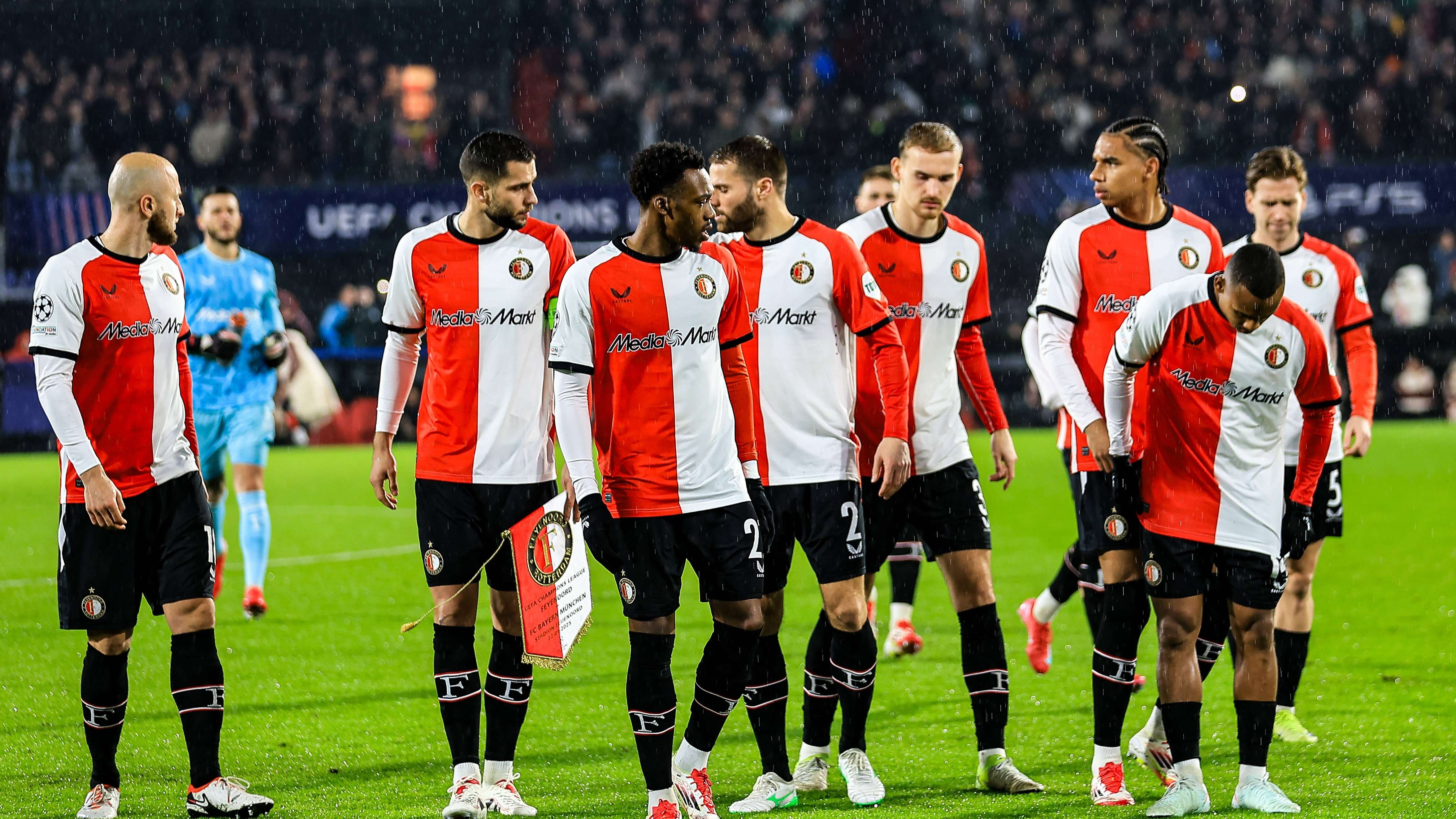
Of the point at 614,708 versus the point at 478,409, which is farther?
the point at 614,708

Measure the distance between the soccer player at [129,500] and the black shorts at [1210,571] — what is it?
2825 mm

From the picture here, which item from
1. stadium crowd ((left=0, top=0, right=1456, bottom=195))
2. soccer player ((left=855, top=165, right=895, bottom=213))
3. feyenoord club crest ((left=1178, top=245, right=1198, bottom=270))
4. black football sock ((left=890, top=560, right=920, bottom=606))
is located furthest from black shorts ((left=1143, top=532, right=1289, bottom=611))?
stadium crowd ((left=0, top=0, right=1456, bottom=195))

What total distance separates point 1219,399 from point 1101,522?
22.8 inches

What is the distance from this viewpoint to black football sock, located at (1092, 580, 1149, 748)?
4.98 metres

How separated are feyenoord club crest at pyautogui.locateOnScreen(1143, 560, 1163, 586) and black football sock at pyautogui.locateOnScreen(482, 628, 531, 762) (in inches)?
77.1

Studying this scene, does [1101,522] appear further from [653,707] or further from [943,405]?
[653,707]

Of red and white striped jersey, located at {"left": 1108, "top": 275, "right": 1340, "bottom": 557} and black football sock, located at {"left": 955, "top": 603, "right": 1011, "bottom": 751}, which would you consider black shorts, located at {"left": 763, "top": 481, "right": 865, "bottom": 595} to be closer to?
black football sock, located at {"left": 955, "top": 603, "right": 1011, "bottom": 751}

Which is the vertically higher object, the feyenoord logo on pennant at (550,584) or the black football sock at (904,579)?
the feyenoord logo on pennant at (550,584)

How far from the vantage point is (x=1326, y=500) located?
6.03 meters

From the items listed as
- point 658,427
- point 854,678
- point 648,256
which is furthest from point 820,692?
point 648,256

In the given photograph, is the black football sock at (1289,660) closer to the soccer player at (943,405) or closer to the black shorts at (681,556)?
Result: the soccer player at (943,405)

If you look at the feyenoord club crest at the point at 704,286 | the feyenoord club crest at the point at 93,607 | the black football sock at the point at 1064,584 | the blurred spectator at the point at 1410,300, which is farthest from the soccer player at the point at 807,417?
the blurred spectator at the point at 1410,300

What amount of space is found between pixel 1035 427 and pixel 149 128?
1366 cm

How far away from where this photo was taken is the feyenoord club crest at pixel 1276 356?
4.78m
